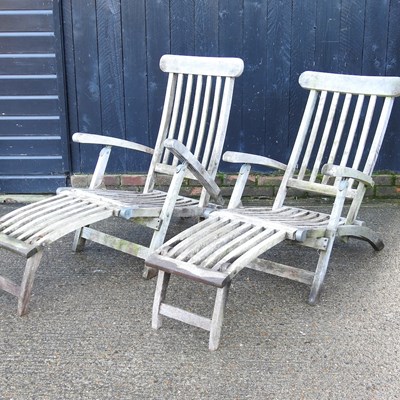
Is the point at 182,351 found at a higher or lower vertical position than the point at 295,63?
lower

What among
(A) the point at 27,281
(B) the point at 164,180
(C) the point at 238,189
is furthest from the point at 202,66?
(A) the point at 27,281

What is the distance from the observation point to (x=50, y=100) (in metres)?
4.97

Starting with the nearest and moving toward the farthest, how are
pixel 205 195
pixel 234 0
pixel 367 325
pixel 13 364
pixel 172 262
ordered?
pixel 13 364
pixel 172 262
pixel 367 325
pixel 205 195
pixel 234 0

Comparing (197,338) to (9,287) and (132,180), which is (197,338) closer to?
(9,287)

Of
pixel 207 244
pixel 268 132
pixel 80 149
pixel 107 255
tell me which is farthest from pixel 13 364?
pixel 268 132

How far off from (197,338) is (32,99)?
9.17 ft

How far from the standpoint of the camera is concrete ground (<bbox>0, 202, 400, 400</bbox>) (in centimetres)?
261

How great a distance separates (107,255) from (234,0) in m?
2.19

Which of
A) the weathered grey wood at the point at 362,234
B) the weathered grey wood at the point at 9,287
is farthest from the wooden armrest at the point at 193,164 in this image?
the weathered grey wood at the point at 9,287

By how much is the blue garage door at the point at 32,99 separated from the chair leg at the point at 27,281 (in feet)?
6.80

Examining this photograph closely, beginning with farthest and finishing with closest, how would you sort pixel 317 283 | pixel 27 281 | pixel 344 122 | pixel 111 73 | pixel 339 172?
pixel 111 73 < pixel 344 122 < pixel 317 283 < pixel 339 172 < pixel 27 281

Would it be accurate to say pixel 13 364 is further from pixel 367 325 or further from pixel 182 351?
pixel 367 325

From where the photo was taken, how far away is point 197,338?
2.99 metres

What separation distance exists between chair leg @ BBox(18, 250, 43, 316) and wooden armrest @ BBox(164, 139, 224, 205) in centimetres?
85
